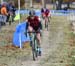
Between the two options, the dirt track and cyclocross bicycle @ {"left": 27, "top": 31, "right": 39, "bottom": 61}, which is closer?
the dirt track

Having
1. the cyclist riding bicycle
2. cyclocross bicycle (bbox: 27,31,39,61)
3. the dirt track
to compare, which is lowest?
the dirt track

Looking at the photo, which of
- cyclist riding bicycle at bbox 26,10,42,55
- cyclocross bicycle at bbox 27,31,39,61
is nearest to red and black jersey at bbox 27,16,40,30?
cyclist riding bicycle at bbox 26,10,42,55

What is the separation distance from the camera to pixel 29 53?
49.0ft

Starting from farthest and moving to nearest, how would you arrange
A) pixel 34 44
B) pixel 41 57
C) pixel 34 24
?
pixel 41 57
pixel 34 24
pixel 34 44

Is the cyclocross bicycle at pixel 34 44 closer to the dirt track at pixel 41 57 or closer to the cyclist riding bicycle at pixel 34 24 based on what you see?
the cyclist riding bicycle at pixel 34 24

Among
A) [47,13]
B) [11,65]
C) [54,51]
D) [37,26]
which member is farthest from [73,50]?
[47,13]

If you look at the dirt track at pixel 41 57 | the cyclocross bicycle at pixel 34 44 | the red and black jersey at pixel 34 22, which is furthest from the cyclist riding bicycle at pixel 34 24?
the dirt track at pixel 41 57

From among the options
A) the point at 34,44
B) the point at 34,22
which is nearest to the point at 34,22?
the point at 34,22

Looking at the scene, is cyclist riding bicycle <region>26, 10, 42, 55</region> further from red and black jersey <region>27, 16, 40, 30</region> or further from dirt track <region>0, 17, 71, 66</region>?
dirt track <region>0, 17, 71, 66</region>

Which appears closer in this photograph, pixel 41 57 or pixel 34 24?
pixel 34 24

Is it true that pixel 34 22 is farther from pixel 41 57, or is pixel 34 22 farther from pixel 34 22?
pixel 41 57

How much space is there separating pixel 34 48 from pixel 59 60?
3.17 feet

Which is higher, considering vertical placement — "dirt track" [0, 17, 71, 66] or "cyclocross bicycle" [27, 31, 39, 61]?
→ "cyclocross bicycle" [27, 31, 39, 61]

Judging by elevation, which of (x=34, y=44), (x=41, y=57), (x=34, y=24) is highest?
(x=34, y=24)
